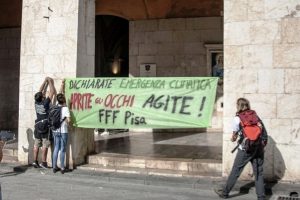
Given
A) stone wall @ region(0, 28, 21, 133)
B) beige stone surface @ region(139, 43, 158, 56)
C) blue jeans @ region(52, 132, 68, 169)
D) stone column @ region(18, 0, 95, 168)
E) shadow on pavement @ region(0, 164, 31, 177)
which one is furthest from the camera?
stone wall @ region(0, 28, 21, 133)

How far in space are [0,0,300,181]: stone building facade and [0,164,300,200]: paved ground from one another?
613 mm

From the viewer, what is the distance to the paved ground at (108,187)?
26.2 ft

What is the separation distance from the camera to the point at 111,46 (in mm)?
21391

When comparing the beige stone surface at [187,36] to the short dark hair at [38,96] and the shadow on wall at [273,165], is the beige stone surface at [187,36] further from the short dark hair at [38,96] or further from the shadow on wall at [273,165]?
the shadow on wall at [273,165]

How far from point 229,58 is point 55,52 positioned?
419cm

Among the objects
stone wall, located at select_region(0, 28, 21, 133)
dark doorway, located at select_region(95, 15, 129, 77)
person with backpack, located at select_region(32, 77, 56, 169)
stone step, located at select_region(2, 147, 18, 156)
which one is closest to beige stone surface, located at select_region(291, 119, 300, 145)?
person with backpack, located at select_region(32, 77, 56, 169)

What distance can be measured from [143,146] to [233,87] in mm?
4256

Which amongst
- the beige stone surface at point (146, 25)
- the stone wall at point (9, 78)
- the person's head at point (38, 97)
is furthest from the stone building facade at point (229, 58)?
the stone wall at point (9, 78)

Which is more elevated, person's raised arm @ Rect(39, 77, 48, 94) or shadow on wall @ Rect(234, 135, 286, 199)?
person's raised arm @ Rect(39, 77, 48, 94)

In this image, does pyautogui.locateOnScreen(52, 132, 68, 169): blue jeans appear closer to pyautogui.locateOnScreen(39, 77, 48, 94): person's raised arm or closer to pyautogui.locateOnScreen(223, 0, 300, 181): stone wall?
pyautogui.locateOnScreen(39, 77, 48, 94): person's raised arm

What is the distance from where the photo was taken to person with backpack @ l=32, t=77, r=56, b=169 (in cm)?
1013

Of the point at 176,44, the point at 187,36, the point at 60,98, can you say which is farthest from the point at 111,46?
the point at 60,98

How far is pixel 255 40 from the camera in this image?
867 centimetres

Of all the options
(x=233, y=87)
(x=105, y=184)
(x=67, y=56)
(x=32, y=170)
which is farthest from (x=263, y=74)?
(x=32, y=170)
